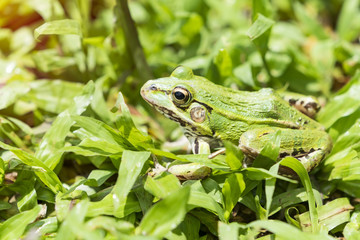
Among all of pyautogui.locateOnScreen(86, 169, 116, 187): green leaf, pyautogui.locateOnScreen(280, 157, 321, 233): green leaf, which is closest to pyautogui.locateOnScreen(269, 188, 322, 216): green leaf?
pyautogui.locateOnScreen(280, 157, 321, 233): green leaf

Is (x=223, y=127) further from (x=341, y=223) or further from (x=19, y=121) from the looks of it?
(x=19, y=121)

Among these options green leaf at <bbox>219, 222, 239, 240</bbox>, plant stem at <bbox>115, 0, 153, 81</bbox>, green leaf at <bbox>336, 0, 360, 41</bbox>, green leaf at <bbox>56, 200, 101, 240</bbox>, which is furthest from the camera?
green leaf at <bbox>336, 0, 360, 41</bbox>

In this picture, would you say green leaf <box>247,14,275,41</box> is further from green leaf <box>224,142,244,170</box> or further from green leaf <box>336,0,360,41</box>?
green leaf <box>336,0,360,41</box>

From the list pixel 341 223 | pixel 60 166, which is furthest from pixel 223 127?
pixel 60 166

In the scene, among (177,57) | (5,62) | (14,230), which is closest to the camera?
(14,230)

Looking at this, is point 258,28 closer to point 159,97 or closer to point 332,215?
point 159,97

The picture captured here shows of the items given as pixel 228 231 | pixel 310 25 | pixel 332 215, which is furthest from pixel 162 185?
pixel 310 25
